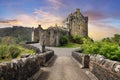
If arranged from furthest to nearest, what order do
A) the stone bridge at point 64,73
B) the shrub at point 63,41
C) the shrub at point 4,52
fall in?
the shrub at point 63,41, the shrub at point 4,52, the stone bridge at point 64,73

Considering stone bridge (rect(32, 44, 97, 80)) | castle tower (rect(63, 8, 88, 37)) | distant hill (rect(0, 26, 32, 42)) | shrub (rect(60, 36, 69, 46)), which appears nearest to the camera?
stone bridge (rect(32, 44, 97, 80))

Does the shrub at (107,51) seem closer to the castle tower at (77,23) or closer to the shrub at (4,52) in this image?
the shrub at (4,52)

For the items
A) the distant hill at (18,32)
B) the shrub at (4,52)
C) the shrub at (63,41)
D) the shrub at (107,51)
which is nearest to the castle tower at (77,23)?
the shrub at (63,41)

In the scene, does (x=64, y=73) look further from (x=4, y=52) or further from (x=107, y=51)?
(x=107, y=51)

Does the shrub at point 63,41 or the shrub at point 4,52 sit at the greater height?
the shrub at point 63,41

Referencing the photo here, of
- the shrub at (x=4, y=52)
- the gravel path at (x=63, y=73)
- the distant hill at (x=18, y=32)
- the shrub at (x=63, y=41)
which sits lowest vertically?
the gravel path at (x=63, y=73)

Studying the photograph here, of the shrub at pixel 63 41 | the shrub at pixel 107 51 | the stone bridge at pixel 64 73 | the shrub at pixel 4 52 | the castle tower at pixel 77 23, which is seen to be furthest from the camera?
→ the castle tower at pixel 77 23

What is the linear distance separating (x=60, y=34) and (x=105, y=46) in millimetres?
47421

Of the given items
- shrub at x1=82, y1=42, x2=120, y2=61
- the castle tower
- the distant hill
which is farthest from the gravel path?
the distant hill

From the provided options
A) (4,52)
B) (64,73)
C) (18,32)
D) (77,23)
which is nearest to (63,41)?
(77,23)

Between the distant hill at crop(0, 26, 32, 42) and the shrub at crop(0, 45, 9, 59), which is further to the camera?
the distant hill at crop(0, 26, 32, 42)

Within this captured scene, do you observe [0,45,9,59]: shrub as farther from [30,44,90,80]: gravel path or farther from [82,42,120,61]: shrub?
[30,44,90,80]: gravel path

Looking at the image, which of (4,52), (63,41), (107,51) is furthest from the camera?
(63,41)

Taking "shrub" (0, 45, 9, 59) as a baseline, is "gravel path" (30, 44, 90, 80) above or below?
below
